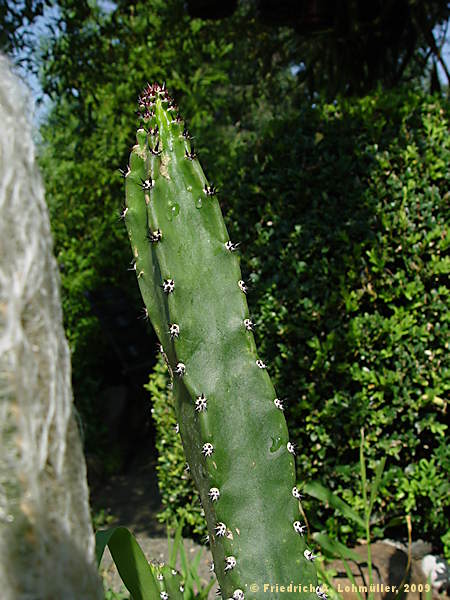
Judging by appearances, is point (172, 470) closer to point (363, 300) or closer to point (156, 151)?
point (363, 300)

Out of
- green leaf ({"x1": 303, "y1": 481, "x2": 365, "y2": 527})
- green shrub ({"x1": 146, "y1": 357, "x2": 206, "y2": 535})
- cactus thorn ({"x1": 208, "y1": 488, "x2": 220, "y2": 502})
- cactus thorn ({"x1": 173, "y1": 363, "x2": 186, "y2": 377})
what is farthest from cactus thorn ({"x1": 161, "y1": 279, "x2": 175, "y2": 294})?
green shrub ({"x1": 146, "y1": 357, "x2": 206, "y2": 535})

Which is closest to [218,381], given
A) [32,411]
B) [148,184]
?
[148,184]

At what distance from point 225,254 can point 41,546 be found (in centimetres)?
88

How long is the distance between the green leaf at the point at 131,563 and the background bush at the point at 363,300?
1.77 meters

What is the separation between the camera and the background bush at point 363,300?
292 centimetres

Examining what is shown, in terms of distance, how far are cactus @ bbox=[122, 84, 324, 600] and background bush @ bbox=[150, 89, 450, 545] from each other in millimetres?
1623

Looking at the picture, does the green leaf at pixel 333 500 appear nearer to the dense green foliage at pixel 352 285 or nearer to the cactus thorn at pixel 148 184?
the dense green foliage at pixel 352 285

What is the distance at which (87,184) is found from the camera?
5918mm

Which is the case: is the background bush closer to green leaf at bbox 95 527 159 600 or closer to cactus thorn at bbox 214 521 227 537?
cactus thorn at bbox 214 521 227 537

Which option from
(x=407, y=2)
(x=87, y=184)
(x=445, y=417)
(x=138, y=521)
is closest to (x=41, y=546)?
(x=445, y=417)

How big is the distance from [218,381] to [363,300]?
1883 mm

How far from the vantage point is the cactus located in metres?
1.25

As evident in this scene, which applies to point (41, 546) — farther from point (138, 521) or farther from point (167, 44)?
point (167, 44)

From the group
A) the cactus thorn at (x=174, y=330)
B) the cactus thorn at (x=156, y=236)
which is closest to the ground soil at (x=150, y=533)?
the cactus thorn at (x=174, y=330)
